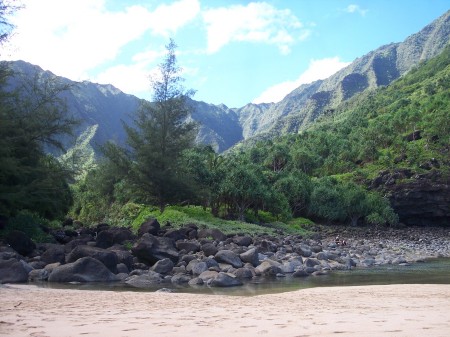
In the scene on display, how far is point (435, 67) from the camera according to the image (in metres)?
165

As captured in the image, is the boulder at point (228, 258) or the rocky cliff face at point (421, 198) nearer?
the boulder at point (228, 258)

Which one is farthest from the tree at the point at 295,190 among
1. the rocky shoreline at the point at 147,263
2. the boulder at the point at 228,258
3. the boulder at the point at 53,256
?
the boulder at the point at 53,256

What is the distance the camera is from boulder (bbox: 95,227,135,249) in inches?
857

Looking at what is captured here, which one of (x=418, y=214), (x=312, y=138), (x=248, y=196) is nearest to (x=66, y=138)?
(x=248, y=196)

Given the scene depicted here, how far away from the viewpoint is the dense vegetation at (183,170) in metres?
26.2

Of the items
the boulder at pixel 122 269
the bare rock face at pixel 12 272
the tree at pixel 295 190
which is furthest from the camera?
the tree at pixel 295 190

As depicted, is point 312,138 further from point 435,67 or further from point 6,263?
point 6,263

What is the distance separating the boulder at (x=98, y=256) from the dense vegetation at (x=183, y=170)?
25.5 ft

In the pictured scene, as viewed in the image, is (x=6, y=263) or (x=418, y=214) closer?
(x=6, y=263)

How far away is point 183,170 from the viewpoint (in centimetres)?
4006

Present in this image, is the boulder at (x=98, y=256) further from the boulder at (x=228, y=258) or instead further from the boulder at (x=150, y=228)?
the boulder at (x=150, y=228)

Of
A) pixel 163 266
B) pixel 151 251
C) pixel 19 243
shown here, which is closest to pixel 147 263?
pixel 151 251

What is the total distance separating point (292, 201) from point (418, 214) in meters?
27.4

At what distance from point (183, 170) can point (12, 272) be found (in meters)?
26.4
